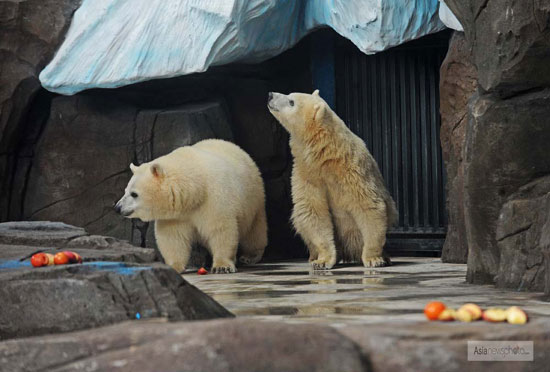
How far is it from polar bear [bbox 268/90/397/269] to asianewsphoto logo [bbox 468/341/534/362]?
15.8 feet

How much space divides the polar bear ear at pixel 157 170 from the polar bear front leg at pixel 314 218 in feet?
3.99

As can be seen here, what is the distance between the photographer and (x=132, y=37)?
352 inches

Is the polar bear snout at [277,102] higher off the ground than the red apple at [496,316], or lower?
higher

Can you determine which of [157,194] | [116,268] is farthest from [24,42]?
[116,268]

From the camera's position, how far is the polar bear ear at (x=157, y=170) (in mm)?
7496

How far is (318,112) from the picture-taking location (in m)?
7.67

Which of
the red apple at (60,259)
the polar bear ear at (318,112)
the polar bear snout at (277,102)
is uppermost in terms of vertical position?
the polar bear snout at (277,102)

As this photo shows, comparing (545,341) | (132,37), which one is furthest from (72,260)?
(132,37)

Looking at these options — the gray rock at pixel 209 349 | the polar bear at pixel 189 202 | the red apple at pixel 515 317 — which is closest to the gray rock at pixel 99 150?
the polar bear at pixel 189 202

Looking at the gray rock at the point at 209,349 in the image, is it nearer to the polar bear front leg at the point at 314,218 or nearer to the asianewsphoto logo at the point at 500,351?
the asianewsphoto logo at the point at 500,351

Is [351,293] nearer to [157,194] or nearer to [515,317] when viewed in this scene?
[515,317]

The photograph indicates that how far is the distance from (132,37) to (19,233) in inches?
147

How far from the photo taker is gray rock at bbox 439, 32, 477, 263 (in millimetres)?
7840

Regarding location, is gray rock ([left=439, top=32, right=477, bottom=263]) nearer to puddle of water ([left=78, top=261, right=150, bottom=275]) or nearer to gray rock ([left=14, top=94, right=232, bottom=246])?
gray rock ([left=14, top=94, right=232, bottom=246])
